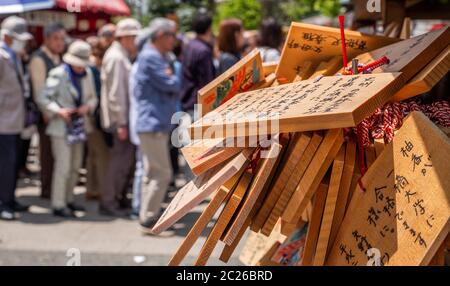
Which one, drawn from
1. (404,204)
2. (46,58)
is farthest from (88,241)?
(404,204)

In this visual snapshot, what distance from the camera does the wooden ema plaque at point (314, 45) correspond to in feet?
8.32

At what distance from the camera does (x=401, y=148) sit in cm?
206

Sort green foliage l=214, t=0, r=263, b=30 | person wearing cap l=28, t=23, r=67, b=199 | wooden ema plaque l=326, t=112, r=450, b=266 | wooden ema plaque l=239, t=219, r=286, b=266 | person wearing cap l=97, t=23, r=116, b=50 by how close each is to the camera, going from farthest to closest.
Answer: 1. green foliage l=214, t=0, r=263, b=30
2. person wearing cap l=97, t=23, r=116, b=50
3. person wearing cap l=28, t=23, r=67, b=199
4. wooden ema plaque l=239, t=219, r=286, b=266
5. wooden ema plaque l=326, t=112, r=450, b=266

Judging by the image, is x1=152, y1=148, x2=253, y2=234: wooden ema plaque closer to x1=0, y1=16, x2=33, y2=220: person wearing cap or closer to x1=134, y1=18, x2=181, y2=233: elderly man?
x1=134, y1=18, x2=181, y2=233: elderly man

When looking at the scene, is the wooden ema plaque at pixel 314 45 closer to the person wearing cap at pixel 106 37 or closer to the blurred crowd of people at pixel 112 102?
the blurred crowd of people at pixel 112 102

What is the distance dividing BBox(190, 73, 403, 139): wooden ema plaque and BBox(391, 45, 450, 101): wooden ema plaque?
35mm

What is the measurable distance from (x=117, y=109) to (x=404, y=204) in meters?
4.94

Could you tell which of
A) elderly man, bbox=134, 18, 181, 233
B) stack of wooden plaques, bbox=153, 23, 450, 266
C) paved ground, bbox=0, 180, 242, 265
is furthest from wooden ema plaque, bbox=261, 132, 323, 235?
elderly man, bbox=134, 18, 181, 233

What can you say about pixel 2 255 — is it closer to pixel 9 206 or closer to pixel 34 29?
pixel 9 206

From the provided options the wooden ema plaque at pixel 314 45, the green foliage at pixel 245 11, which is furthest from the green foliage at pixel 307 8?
the wooden ema plaque at pixel 314 45

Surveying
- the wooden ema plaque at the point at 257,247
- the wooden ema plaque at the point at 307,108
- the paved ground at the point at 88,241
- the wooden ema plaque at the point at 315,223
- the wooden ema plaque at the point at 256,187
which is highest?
the wooden ema plaque at the point at 307,108

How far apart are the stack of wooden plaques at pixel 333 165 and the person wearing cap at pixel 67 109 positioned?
4.46m

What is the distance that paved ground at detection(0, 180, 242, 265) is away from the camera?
5621 millimetres
